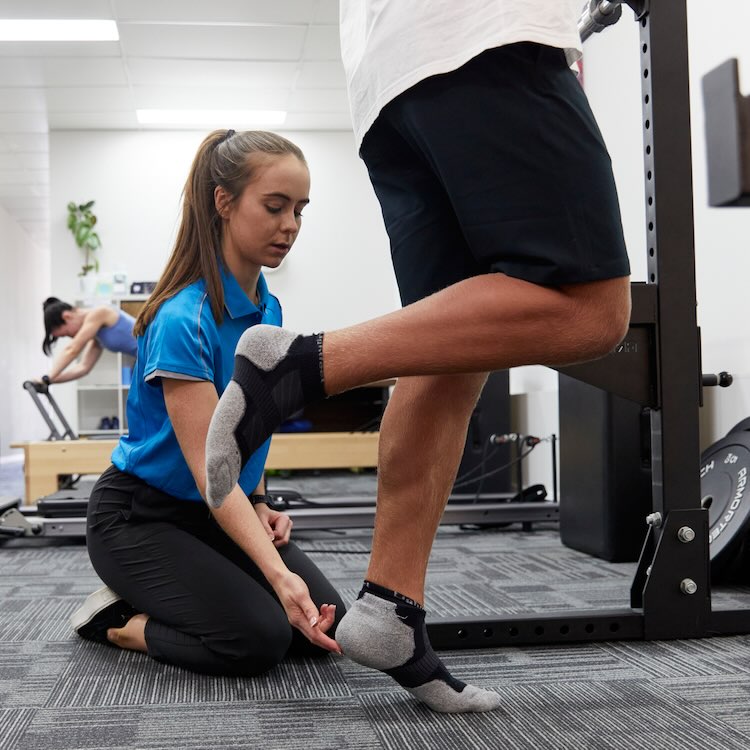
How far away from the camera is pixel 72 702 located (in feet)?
3.86

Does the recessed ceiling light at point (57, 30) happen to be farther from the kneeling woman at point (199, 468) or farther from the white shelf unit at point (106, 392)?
the kneeling woman at point (199, 468)

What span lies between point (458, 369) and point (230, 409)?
225 millimetres

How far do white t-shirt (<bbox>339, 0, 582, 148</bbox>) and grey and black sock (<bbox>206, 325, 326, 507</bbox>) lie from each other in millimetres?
297

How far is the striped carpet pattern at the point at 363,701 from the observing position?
3.27 ft

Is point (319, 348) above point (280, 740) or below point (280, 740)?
above

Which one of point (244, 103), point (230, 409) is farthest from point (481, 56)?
point (244, 103)

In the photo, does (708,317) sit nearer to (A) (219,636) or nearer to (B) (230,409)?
(A) (219,636)

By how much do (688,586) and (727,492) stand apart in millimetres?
697

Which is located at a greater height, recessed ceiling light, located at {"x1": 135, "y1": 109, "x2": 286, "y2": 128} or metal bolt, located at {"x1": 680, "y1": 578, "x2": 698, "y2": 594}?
recessed ceiling light, located at {"x1": 135, "y1": 109, "x2": 286, "y2": 128}

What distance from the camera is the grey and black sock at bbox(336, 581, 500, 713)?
3.37 ft

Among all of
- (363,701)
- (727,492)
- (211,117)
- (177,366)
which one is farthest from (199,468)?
(211,117)

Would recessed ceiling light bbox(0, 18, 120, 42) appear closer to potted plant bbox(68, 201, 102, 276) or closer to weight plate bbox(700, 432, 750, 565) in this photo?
potted plant bbox(68, 201, 102, 276)

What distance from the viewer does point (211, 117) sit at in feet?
20.8

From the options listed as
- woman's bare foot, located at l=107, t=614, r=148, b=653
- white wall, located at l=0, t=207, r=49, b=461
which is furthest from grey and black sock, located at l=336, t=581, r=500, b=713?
white wall, located at l=0, t=207, r=49, b=461
